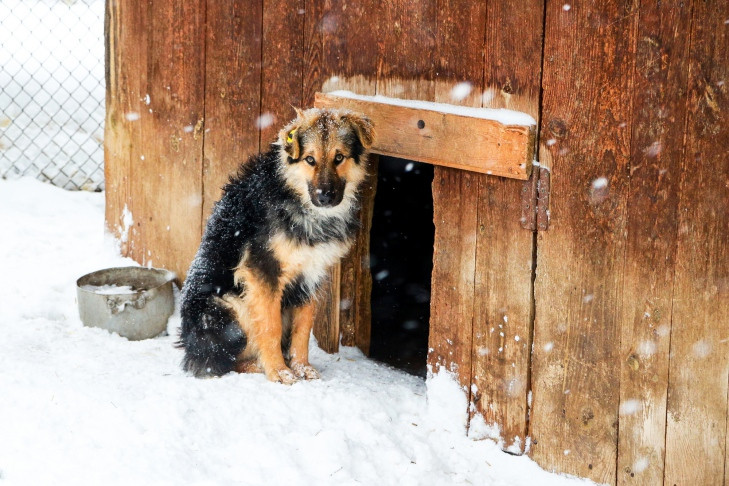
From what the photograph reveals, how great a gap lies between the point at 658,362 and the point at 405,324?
135 inches

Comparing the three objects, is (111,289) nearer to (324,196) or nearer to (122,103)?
(122,103)

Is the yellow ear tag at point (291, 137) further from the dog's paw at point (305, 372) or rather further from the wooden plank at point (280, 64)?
the dog's paw at point (305, 372)

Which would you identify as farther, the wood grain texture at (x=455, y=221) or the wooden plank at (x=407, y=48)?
the wooden plank at (x=407, y=48)

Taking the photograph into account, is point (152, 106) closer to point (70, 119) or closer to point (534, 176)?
point (534, 176)

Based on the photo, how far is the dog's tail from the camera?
4.80 m

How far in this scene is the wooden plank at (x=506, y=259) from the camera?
390 centimetres

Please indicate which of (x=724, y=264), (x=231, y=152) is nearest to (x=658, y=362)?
(x=724, y=264)

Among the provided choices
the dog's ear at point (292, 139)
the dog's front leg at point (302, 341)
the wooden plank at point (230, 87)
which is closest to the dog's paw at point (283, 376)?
the dog's front leg at point (302, 341)

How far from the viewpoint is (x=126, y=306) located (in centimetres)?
560

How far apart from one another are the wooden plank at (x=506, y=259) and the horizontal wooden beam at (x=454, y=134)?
108mm

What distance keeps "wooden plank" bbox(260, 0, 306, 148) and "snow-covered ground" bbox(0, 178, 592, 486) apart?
1.56 m

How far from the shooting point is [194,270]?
4.93 meters

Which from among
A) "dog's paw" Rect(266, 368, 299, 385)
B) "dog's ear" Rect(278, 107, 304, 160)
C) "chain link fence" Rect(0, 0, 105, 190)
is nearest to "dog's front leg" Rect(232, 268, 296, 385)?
"dog's paw" Rect(266, 368, 299, 385)

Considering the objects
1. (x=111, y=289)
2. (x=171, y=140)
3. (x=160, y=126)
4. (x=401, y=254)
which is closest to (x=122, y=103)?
(x=160, y=126)
